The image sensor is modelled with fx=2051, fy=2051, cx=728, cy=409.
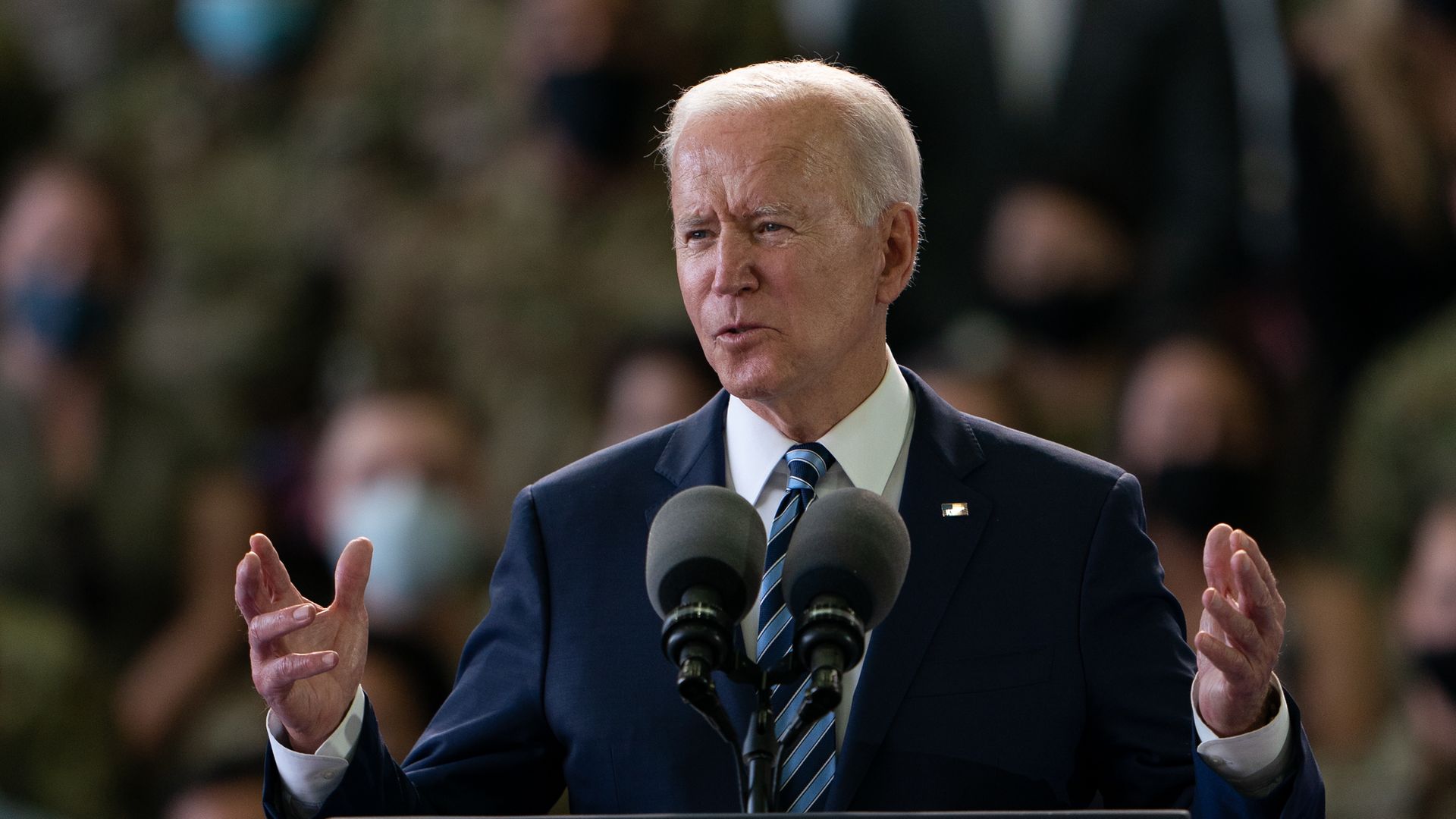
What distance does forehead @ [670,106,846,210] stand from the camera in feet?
7.32

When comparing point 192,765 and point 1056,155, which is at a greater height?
point 1056,155

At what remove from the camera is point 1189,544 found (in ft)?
15.0

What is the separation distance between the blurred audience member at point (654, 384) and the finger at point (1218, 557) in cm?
271

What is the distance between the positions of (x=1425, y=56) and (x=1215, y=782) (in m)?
3.34

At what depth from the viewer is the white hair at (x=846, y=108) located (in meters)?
2.27

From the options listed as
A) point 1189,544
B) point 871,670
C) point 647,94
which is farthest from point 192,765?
point 871,670

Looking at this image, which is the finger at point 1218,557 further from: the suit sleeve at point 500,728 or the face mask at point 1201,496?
the face mask at point 1201,496

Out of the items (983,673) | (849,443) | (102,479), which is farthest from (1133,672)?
(102,479)

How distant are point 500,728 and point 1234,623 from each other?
832mm

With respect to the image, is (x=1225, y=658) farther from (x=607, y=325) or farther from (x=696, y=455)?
(x=607, y=325)

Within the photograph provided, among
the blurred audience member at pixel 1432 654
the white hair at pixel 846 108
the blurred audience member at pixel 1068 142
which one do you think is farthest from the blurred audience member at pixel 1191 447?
the white hair at pixel 846 108

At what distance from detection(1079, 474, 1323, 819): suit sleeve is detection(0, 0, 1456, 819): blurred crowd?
2.17m

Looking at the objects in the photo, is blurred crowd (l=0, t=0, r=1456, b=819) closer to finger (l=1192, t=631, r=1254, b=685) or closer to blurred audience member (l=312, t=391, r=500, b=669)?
blurred audience member (l=312, t=391, r=500, b=669)

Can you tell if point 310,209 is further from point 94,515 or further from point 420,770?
point 420,770
